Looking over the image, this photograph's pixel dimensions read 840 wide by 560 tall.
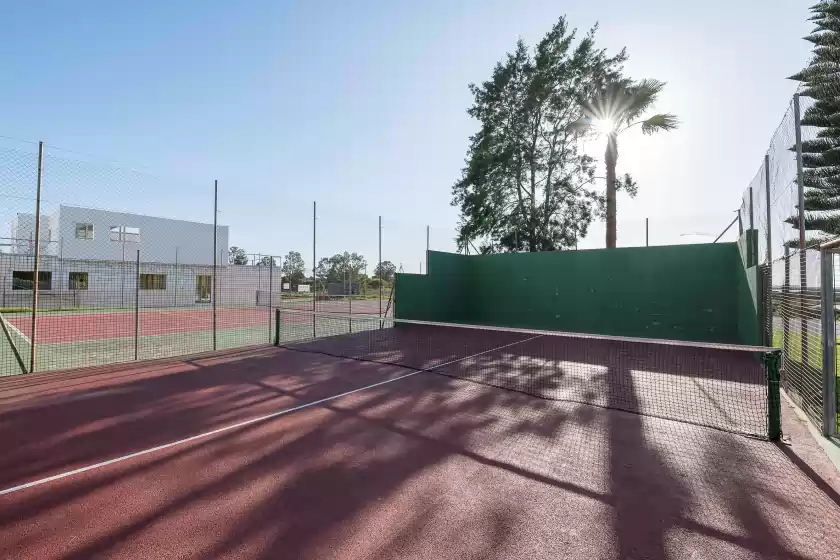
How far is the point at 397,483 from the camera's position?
125 inches

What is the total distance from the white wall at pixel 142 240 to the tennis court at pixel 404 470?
21.1 m

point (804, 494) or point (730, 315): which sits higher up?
point (730, 315)

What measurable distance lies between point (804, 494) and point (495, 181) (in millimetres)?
17002

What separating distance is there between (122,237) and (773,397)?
29633 millimetres

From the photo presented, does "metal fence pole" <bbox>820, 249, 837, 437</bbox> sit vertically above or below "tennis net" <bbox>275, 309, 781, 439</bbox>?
above

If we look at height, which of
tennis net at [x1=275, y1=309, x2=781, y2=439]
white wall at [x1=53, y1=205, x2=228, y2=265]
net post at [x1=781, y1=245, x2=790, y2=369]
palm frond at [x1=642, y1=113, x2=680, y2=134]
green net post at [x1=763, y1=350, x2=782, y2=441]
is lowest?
tennis net at [x1=275, y1=309, x2=781, y2=439]

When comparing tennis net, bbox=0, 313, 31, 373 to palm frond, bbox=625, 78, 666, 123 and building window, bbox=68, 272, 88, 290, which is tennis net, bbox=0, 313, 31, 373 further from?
palm frond, bbox=625, 78, 666, 123

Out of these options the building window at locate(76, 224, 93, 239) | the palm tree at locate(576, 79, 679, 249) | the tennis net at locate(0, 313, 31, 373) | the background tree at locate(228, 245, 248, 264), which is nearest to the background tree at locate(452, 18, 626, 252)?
the palm tree at locate(576, 79, 679, 249)

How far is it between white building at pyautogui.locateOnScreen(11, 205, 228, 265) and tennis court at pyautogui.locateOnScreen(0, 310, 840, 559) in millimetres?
21018

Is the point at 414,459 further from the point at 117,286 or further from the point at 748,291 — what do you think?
the point at 117,286

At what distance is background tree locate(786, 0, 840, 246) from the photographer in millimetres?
11953

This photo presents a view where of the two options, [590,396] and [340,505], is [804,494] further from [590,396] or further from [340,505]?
[340,505]

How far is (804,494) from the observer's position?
9.87ft

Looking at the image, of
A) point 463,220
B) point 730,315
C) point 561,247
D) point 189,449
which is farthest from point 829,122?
point 189,449
